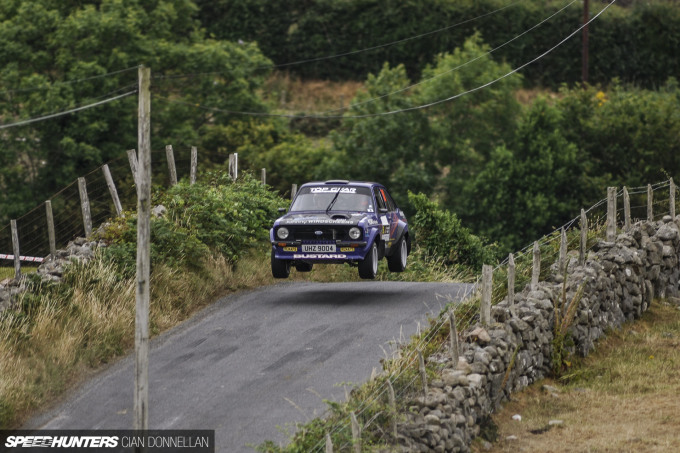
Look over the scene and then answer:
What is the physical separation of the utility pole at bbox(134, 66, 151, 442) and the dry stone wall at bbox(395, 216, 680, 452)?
119 inches

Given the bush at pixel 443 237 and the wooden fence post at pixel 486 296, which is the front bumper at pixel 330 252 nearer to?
the wooden fence post at pixel 486 296

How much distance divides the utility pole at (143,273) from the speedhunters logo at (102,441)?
131 centimetres

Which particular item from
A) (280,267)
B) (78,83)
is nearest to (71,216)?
(78,83)

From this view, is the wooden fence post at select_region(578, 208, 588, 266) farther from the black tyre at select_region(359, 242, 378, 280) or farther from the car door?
the black tyre at select_region(359, 242, 378, 280)

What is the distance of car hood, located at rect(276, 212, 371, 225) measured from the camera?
18.5m

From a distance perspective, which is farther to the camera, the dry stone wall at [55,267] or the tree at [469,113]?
the tree at [469,113]

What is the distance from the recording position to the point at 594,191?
4928cm

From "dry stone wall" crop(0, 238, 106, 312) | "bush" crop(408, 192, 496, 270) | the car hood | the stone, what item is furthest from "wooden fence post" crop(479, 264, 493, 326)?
"bush" crop(408, 192, 496, 270)

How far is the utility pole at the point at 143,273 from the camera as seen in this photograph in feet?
37.7

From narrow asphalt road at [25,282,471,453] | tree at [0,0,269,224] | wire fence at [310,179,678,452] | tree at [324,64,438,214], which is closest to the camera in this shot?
wire fence at [310,179,678,452]

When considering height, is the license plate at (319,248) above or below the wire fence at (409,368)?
above

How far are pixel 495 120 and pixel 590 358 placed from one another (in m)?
34.3

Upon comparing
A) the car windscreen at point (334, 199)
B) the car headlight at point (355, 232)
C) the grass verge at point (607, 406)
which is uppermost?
the car windscreen at point (334, 199)

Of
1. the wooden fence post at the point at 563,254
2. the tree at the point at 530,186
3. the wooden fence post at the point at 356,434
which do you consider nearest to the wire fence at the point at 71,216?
the wooden fence post at the point at 563,254
